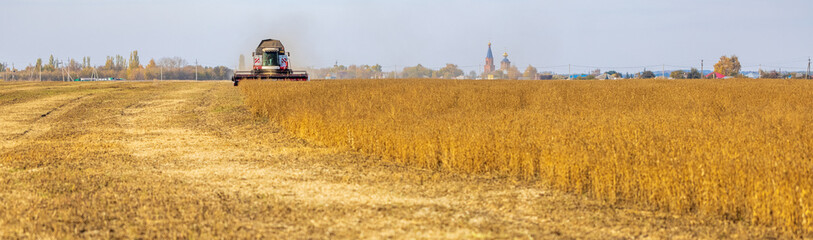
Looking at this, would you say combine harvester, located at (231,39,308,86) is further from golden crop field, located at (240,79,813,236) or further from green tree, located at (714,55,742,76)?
green tree, located at (714,55,742,76)

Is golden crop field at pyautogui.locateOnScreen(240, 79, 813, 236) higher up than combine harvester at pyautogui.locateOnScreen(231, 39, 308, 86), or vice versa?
combine harvester at pyautogui.locateOnScreen(231, 39, 308, 86)

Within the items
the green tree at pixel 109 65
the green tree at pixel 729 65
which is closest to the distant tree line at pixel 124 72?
the green tree at pixel 109 65

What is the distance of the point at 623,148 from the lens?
23.4 ft

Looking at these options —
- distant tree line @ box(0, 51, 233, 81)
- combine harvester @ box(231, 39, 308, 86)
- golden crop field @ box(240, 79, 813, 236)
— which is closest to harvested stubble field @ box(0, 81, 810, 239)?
golden crop field @ box(240, 79, 813, 236)

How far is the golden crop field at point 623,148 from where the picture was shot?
567cm

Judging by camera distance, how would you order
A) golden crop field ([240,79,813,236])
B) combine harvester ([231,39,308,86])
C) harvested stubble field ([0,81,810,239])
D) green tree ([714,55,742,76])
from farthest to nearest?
1. green tree ([714,55,742,76])
2. combine harvester ([231,39,308,86])
3. golden crop field ([240,79,813,236])
4. harvested stubble field ([0,81,810,239])

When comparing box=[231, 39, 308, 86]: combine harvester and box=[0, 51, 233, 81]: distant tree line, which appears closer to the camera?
box=[231, 39, 308, 86]: combine harvester

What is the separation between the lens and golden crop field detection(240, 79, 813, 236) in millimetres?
5668

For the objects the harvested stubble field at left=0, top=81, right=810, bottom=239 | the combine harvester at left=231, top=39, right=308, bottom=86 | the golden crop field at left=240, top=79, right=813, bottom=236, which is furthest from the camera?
the combine harvester at left=231, top=39, right=308, bottom=86

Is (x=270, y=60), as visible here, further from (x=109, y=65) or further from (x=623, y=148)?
(x=109, y=65)

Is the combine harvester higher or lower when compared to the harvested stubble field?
higher

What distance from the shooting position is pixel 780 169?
5.67 meters

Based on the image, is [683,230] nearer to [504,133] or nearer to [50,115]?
[504,133]

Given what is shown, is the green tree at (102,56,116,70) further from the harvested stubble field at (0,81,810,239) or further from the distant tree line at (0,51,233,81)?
the harvested stubble field at (0,81,810,239)
